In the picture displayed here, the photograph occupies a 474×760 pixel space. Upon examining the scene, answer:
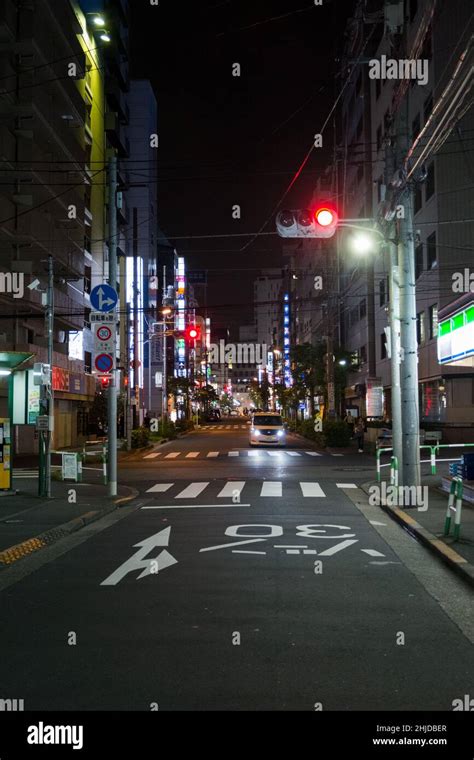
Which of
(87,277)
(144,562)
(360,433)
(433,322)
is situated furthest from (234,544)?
(87,277)

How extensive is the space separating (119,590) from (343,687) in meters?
3.70

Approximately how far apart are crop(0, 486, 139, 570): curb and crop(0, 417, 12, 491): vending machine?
2.91 meters

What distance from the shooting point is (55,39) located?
129ft

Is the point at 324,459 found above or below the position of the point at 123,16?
below

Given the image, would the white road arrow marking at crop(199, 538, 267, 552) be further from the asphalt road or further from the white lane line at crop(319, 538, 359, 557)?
the white lane line at crop(319, 538, 359, 557)

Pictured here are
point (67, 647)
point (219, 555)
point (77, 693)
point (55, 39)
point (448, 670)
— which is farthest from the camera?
point (55, 39)

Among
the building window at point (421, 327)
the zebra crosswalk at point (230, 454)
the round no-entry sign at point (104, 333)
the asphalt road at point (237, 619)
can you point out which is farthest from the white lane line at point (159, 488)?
the building window at point (421, 327)

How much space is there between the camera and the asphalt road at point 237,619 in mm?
5066

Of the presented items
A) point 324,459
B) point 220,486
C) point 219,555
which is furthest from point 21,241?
point 219,555

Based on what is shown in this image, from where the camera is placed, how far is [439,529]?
1181 cm

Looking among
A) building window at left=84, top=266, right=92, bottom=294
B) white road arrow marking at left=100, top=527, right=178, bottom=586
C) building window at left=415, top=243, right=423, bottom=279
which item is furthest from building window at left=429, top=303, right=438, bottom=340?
white road arrow marking at left=100, top=527, right=178, bottom=586

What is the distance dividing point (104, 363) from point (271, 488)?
5557 mm

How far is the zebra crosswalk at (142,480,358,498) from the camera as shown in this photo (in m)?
17.8
